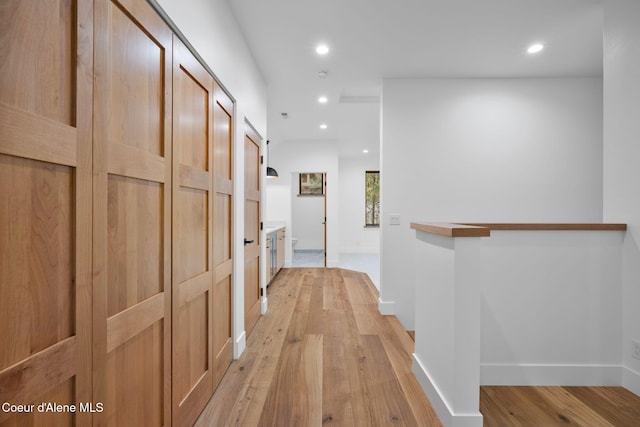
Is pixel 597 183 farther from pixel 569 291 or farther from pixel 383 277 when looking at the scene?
pixel 383 277

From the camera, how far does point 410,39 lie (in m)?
2.72

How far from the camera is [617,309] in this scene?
2008mm

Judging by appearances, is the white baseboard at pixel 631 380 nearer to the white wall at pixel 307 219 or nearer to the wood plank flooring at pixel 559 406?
the wood plank flooring at pixel 559 406

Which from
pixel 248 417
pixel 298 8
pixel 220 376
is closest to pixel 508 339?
pixel 248 417

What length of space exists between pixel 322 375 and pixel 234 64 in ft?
8.18

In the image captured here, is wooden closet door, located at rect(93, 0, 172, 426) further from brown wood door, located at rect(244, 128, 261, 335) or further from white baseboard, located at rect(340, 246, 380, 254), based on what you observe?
white baseboard, located at rect(340, 246, 380, 254)

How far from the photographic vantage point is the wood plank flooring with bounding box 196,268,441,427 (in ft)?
5.57

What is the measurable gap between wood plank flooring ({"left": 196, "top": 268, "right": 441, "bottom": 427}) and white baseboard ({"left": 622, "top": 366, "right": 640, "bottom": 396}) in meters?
1.40

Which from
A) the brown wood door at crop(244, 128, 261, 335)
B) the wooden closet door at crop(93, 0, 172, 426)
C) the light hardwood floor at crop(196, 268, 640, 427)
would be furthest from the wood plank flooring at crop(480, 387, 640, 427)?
the brown wood door at crop(244, 128, 261, 335)

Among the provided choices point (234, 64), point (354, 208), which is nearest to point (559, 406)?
point (234, 64)

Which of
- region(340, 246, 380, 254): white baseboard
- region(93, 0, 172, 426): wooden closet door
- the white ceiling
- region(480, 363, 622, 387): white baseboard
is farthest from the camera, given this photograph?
region(340, 246, 380, 254): white baseboard

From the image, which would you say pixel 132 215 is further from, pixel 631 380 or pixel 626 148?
pixel 631 380

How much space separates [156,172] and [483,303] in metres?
2.14

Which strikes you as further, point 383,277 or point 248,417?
point 383,277
